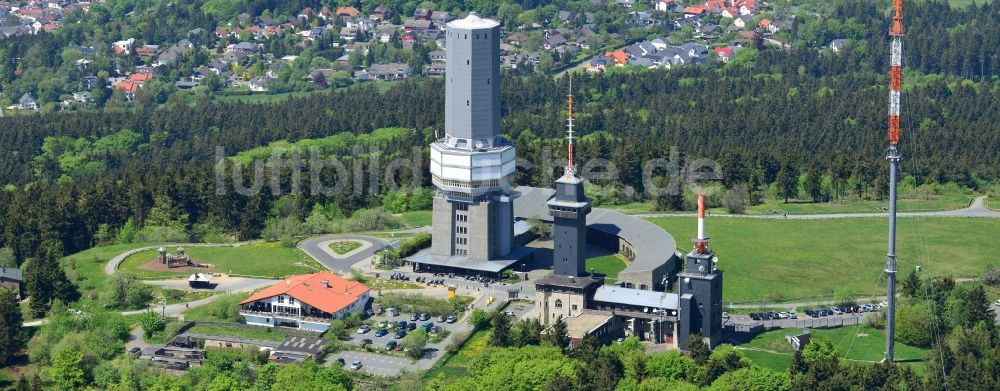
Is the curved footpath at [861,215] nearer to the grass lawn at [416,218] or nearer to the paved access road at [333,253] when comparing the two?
the grass lawn at [416,218]

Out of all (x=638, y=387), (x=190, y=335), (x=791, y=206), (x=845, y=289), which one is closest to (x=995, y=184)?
(x=791, y=206)

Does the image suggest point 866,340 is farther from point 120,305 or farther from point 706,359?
point 120,305

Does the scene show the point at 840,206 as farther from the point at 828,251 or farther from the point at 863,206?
the point at 828,251

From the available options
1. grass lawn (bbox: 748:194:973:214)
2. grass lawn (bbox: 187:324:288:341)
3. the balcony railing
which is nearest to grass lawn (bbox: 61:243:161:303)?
grass lawn (bbox: 187:324:288:341)

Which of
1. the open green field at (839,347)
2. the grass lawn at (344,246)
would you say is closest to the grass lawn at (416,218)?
the grass lawn at (344,246)

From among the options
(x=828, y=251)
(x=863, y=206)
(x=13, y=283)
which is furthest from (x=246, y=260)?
(x=863, y=206)

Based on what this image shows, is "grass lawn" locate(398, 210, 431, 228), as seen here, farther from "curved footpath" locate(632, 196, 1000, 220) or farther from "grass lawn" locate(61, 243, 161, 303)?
"grass lawn" locate(61, 243, 161, 303)

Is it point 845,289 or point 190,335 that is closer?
point 190,335
